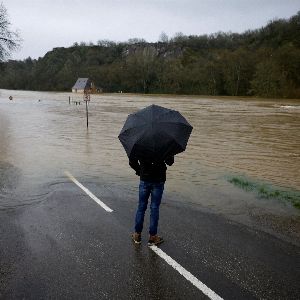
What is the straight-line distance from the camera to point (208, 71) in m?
100

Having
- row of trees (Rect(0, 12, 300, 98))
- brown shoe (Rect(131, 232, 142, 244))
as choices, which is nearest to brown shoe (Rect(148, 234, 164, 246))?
brown shoe (Rect(131, 232, 142, 244))

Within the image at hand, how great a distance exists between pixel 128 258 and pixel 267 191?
4.78 m

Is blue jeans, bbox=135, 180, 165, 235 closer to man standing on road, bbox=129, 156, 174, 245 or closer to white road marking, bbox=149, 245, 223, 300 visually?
man standing on road, bbox=129, 156, 174, 245

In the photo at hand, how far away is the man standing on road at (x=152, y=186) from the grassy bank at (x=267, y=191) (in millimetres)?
3440

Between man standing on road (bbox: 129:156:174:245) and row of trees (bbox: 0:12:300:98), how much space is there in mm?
50507

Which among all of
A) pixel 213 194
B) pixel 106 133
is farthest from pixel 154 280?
pixel 106 133

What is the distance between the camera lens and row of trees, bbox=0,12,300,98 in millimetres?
81375

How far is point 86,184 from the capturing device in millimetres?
9023

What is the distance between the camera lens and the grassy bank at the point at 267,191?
26.5 feet

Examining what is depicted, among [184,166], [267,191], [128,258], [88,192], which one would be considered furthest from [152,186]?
[184,166]

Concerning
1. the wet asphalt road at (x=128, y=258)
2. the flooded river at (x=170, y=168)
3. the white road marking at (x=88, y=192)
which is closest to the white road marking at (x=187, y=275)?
the wet asphalt road at (x=128, y=258)

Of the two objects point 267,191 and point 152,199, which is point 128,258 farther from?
point 267,191

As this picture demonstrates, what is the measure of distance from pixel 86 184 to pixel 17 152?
18.9 feet

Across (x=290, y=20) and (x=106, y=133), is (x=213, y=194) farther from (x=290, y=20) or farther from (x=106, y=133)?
(x=290, y=20)
